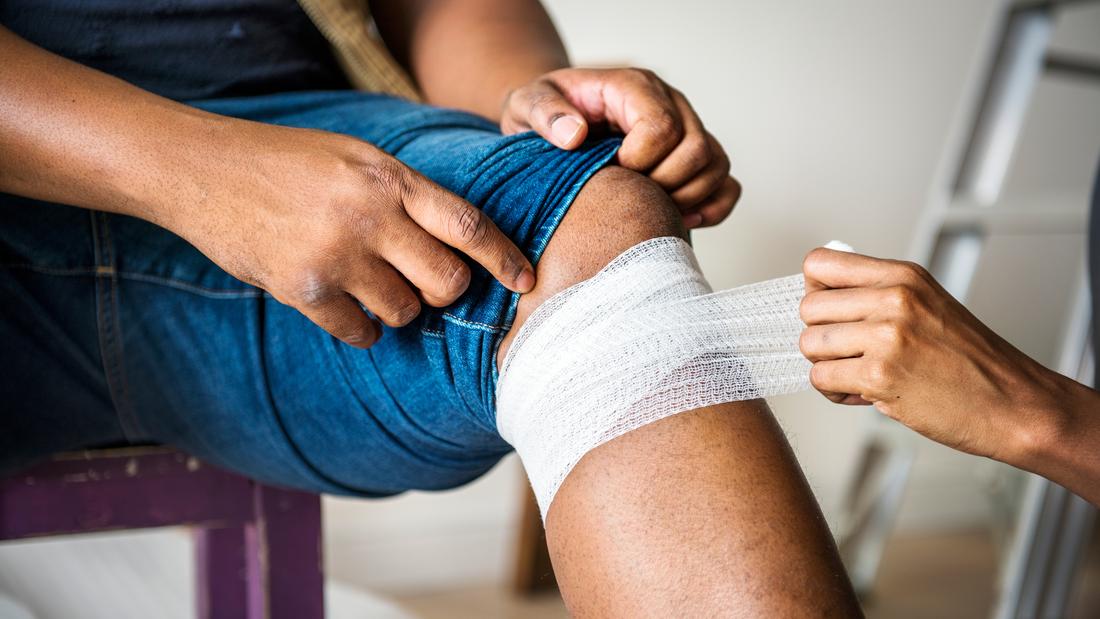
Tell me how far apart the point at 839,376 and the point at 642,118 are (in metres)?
0.19

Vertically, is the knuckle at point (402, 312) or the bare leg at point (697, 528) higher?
the knuckle at point (402, 312)

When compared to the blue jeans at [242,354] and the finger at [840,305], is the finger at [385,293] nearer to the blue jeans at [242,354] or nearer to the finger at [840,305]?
the blue jeans at [242,354]

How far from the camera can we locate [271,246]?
51 cm

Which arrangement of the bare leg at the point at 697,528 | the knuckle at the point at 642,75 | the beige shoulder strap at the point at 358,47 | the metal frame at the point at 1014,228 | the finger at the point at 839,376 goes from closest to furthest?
the bare leg at the point at 697,528, the finger at the point at 839,376, the knuckle at the point at 642,75, the beige shoulder strap at the point at 358,47, the metal frame at the point at 1014,228

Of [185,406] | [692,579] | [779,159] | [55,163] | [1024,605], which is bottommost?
[1024,605]

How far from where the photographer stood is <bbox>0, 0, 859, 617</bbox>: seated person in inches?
17.4

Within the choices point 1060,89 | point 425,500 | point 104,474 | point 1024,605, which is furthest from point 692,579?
point 1060,89

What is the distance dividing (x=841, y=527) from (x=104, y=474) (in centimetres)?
146

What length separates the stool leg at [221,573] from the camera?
0.81 metres

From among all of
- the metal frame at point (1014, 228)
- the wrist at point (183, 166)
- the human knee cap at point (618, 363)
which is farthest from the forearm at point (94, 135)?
the metal frame at point (1014, 228)

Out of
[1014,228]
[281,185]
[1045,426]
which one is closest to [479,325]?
[281,185]

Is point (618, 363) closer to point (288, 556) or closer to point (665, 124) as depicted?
point (665, 124)

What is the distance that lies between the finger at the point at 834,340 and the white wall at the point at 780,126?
109cm

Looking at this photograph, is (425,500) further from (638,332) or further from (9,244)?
(638,332)
